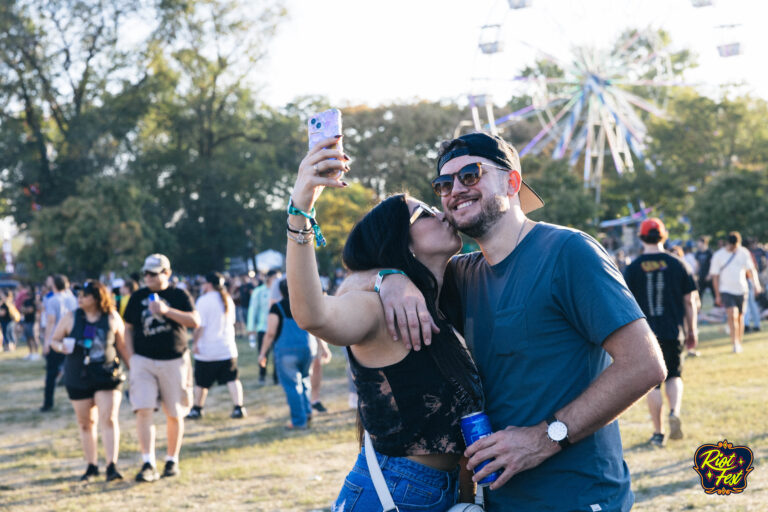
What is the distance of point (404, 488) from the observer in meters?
2.45

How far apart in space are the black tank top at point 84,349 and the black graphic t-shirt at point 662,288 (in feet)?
16.5

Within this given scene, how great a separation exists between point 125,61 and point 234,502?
32394 millimetres

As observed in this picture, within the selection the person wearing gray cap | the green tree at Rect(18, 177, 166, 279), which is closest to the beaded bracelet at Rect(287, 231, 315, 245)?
the person wearing gray cap

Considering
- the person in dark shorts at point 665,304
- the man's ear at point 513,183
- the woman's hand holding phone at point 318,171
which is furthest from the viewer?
the person in dark shorts at point 665,304

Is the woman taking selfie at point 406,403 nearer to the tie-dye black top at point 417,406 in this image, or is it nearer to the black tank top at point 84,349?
the tie-dye black top at point 417,406

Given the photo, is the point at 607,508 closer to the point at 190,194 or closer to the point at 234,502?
the point at 234,502

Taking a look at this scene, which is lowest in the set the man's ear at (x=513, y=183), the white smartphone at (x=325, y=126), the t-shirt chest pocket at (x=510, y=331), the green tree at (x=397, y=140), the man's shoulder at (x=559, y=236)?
the t-shirt chest pocket at (x=510, y=331)

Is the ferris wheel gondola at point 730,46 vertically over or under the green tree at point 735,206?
over

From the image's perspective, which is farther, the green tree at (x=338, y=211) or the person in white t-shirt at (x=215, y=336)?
the green tree at (x=338, y=211)

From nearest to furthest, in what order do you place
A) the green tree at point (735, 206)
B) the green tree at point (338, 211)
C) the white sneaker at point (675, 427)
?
1. the white sneaker at point (675, 427)
2. the green tree at point (735, 206)
3. the green tree at point (338, 211)

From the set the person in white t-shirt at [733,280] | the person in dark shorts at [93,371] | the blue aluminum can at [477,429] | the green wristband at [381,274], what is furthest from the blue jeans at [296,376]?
the person in white t-shirt at [733,280]

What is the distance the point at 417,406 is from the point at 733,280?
11463 millimetres

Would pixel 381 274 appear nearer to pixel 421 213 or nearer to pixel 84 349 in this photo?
pixel 421 213

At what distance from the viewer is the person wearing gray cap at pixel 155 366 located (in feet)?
23.8
